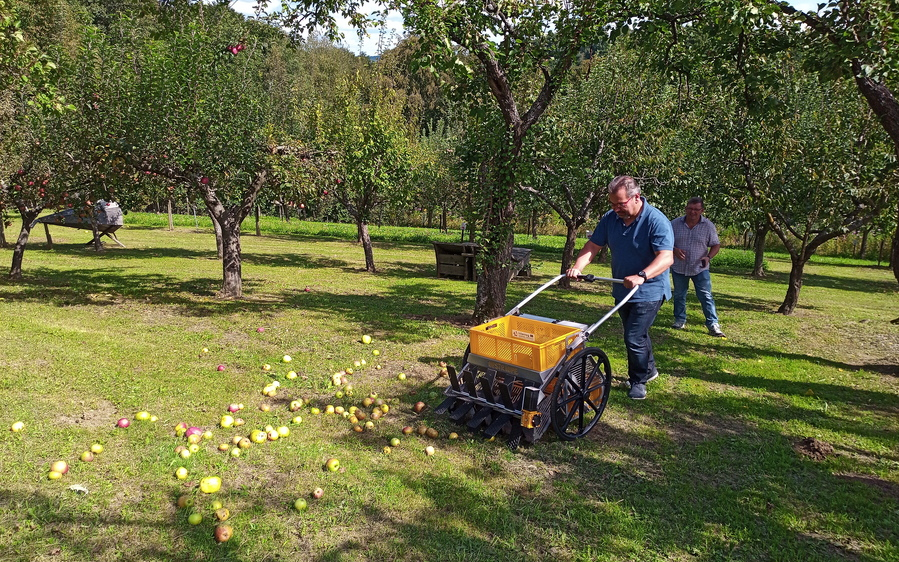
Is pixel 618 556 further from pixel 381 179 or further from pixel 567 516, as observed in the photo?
pixel 381 179

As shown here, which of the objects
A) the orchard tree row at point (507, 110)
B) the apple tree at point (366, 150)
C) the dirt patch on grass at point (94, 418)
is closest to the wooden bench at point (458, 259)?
the orchard tree row at point (507, 110)

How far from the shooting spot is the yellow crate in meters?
4.45

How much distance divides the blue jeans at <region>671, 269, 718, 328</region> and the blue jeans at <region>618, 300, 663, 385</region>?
3664mm

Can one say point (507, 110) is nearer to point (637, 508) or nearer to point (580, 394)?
point (580, 394)

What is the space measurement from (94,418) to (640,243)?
5.32m

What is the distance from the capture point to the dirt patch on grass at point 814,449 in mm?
4906

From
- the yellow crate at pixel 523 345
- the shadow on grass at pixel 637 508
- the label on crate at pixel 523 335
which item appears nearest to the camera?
the shadow on grass at pixel 637 508

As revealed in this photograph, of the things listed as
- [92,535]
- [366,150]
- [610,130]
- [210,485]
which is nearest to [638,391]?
[210,485]

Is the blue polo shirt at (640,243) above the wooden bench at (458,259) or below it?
above

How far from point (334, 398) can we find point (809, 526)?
418cm

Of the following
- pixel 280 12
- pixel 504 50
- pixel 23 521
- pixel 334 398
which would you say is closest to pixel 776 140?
pixel 504 50

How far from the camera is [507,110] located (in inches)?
330

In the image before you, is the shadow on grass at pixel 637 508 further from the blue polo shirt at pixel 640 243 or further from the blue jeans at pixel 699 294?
the blue jeans at pixel 699 294

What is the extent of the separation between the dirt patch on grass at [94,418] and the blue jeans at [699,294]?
794 cm
